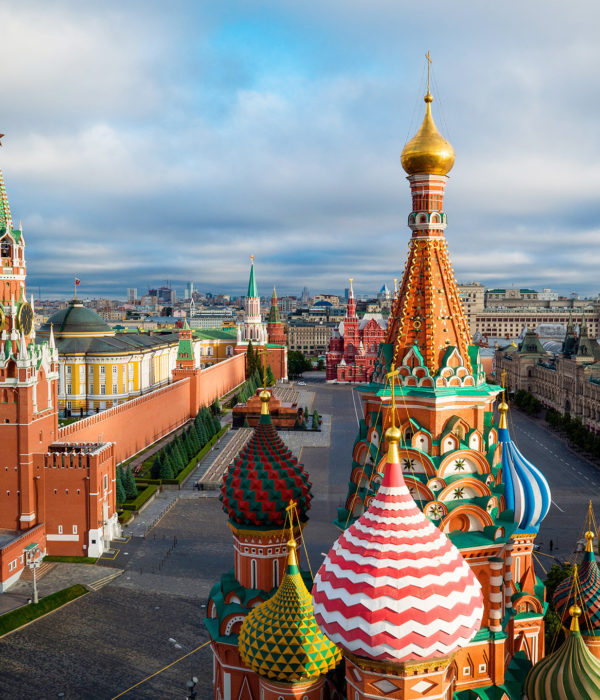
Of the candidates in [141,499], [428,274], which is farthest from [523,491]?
[141,499]

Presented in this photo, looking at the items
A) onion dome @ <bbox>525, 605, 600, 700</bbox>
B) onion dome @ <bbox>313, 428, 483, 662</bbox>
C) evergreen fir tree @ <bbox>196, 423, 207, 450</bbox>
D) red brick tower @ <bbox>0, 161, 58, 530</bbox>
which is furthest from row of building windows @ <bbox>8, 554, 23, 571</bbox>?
evergreen fir tree @ <bbox>196, 423, 207, 450</bbox>

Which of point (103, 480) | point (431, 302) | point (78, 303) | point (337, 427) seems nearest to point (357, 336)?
point (337, 427)

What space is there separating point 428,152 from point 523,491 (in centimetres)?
737

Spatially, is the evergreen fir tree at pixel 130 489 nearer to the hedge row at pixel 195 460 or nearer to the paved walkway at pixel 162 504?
the paved walkway at pixel 162 504

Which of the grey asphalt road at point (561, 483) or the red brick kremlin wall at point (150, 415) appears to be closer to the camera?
the grey asphalt road at point (561, 483)

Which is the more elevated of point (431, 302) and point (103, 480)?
point (431, 302)

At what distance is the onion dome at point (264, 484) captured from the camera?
12781mm

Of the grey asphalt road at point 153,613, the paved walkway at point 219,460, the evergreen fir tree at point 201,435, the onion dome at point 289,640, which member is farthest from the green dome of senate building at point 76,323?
the onion dome at point 289,640

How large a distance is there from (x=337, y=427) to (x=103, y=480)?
3025 cm

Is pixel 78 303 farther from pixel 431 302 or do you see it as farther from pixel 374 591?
pixel 374 591

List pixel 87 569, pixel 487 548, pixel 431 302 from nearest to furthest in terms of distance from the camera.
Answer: pixel 487 548 → pixel 431 302 → pixel 87 569

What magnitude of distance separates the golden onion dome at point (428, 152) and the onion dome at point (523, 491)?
220 inches

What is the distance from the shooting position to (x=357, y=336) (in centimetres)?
8525

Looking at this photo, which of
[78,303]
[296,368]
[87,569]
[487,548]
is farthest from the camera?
[296,368]
